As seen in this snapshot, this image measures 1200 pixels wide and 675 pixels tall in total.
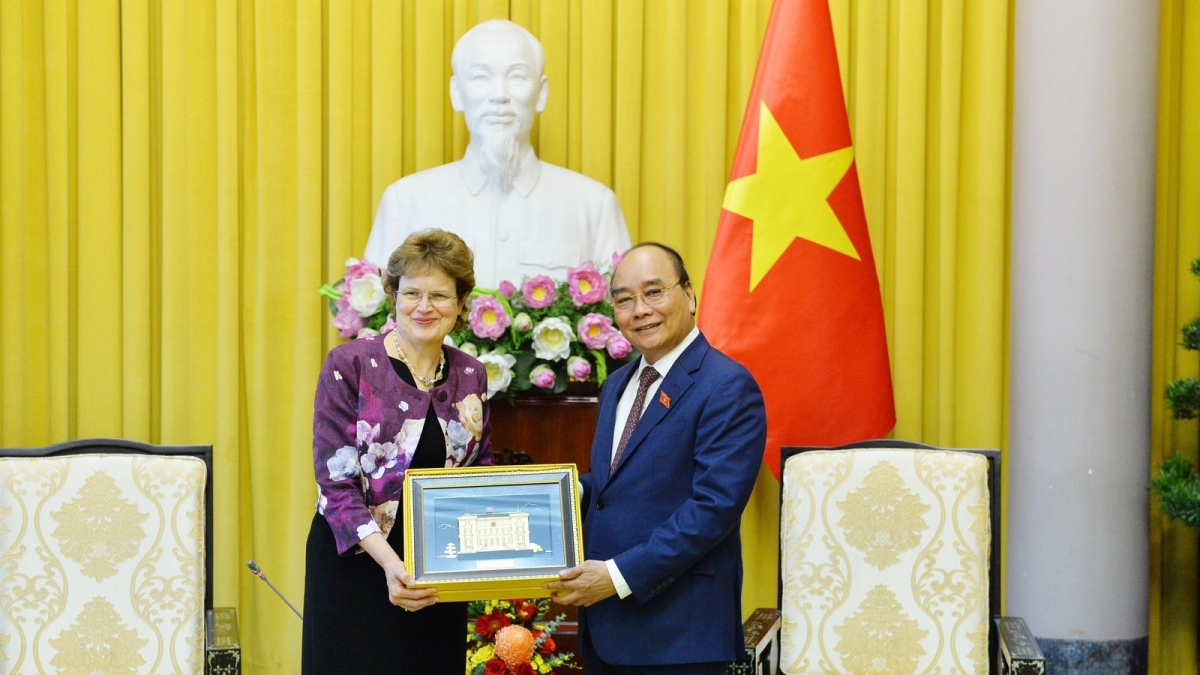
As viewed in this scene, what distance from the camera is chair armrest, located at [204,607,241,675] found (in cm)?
274

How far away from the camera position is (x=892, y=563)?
10.4ft

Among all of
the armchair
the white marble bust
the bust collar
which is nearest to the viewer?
the armchair

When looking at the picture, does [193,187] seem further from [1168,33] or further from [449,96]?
[1168,33]

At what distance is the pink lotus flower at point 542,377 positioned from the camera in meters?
3.62

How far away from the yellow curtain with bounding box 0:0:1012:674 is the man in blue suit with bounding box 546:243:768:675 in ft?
6.48

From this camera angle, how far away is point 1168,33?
4312 mm

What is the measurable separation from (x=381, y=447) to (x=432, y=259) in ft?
1.29

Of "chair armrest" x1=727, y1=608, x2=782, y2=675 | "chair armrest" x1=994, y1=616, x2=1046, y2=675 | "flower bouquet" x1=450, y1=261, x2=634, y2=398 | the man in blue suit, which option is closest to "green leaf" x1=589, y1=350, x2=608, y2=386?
"flower bouquet" x1=450, y1=261, x2=634, y2=398

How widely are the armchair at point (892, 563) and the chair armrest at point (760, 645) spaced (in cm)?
2

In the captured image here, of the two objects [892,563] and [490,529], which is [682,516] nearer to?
[490,529]

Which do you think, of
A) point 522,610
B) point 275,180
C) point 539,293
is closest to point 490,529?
point 522,610

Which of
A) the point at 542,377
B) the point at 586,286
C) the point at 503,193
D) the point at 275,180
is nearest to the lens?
the point at 542,377

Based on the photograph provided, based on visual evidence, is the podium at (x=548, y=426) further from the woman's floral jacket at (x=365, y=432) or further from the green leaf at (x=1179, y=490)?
the green leaf at (x=1179, y=490)

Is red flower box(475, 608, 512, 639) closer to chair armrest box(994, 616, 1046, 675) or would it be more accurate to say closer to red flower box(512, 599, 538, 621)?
red flower box(512, 599, 538, 621)
